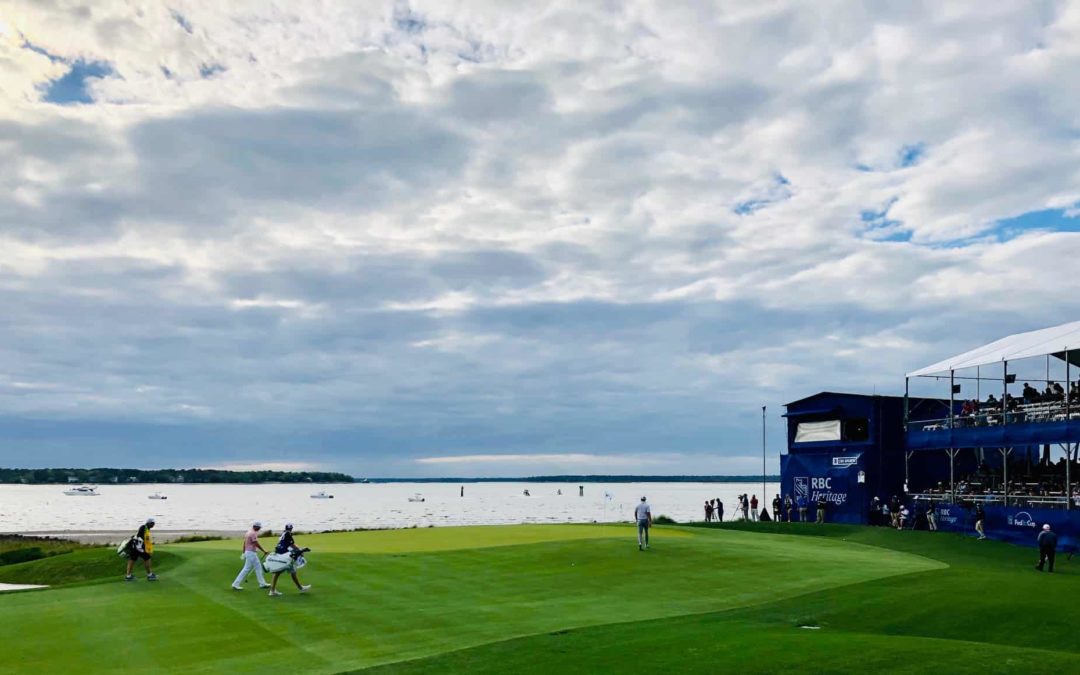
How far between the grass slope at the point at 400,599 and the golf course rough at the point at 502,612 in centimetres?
9

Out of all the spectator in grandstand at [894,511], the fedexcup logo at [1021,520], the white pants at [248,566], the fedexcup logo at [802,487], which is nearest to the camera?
the white pants at [248,566]

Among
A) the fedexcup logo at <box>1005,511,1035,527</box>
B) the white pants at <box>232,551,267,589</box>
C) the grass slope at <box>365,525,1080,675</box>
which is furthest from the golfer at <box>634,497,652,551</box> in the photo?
the fedexcup logo at <box>1005,511,1035,527</box>

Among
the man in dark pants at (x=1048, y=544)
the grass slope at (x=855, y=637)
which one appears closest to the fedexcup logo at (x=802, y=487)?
the man in dark pants at (x=1048, y=544)

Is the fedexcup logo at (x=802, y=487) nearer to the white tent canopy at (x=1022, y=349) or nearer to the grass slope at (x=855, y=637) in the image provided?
the white tent canopy at (x=1022, y=349)

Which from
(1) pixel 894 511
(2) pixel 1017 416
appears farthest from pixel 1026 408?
(1) pixel 894 511

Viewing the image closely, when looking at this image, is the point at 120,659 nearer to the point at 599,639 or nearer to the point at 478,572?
the point at 599,639

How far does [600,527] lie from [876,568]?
2336cm

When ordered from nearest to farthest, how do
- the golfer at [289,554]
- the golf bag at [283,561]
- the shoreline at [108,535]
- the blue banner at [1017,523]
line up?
the golf bag at [283,561], the golfer at [289,554], the blue banner at [1017,523], the shoreline at [108,535]

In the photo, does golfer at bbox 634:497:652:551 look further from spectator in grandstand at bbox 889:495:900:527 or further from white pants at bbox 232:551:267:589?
spectator in grandstand at bbox 889:495:900:527

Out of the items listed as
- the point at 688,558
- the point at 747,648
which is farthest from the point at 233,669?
the point at 688,558

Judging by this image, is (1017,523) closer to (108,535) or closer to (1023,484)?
(1023,484)

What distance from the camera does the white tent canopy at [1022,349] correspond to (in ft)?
148

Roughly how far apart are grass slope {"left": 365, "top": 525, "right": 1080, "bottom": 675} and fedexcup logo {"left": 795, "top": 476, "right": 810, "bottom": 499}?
Answer: 1321 inches

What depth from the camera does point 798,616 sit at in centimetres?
2475
